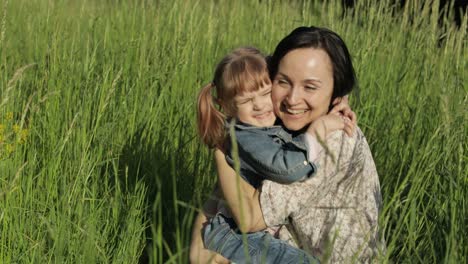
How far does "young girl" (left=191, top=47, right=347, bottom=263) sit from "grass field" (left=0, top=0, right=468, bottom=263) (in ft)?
0.62

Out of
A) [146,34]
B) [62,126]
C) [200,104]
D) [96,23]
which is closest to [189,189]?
[62,126]

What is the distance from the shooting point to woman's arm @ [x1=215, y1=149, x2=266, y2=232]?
88.4 inches

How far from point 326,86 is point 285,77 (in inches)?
5.1

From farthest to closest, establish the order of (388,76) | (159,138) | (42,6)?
(42,6)
(388,76)
(159,138)

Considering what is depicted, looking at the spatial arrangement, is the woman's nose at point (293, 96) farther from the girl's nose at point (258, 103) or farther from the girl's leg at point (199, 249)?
the girl's leg at point (199, 249)

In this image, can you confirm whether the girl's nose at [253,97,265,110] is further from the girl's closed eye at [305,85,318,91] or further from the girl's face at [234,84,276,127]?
the girl's closed eye at [305,85,318,91]

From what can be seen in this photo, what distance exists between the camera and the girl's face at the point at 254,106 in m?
2.30

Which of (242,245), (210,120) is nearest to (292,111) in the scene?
(210,120)

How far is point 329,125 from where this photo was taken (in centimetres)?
225

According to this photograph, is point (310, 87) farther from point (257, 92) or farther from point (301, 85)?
point (257, 92)

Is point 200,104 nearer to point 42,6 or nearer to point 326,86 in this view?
point 326,86

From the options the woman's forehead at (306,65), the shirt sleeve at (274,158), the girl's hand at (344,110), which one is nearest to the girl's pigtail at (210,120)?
the shirt sleeve at (274,158)

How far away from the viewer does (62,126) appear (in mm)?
2998

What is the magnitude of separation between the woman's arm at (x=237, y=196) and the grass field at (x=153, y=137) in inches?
5.3
